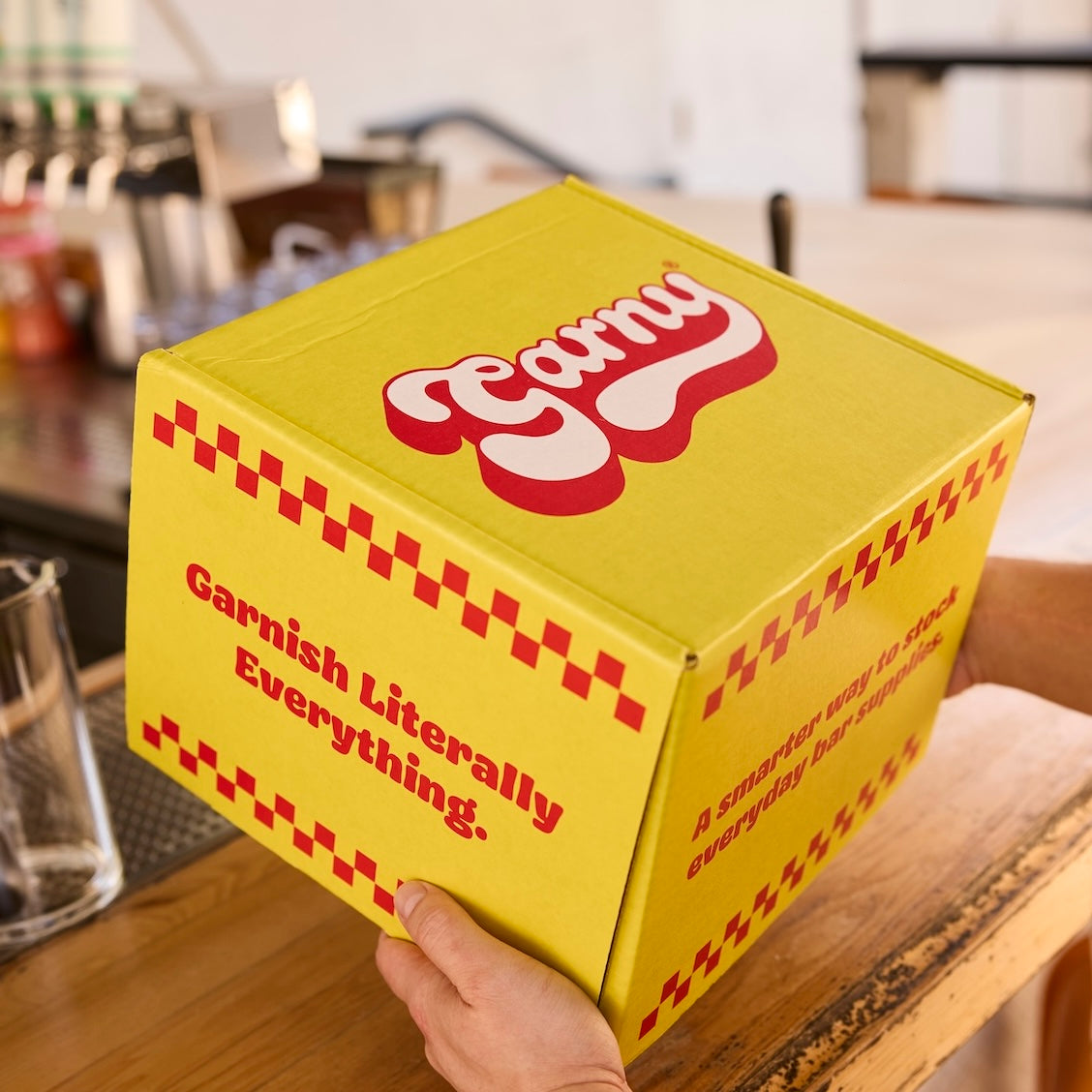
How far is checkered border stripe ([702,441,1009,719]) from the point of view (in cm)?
59

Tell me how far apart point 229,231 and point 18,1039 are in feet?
6.39

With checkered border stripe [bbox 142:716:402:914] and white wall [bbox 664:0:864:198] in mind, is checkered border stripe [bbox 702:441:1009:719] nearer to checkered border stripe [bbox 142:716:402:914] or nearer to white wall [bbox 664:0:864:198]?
checkered border stripe [bbox 142:716:402:914]

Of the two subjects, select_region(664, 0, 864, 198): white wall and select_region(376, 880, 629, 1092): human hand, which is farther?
select_region(664, 0, 864, 198): white wall

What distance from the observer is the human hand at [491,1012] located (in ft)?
2.11

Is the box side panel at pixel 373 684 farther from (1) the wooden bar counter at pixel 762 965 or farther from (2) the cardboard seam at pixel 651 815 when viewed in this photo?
(1) the wooden bar counter at pixel 762 965

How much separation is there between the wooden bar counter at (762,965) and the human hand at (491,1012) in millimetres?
80

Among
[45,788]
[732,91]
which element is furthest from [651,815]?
[732,91]

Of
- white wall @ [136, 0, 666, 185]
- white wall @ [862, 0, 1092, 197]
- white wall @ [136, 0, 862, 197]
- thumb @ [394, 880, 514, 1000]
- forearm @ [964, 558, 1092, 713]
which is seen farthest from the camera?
white wall @ [862, 0, 1092, 197]

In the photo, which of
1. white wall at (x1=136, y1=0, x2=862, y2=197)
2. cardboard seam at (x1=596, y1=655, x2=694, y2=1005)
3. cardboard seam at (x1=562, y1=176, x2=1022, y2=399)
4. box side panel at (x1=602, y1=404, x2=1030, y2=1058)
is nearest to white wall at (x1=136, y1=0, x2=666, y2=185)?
white wall at (x1=136, y1=0, x2=862, y2=197)

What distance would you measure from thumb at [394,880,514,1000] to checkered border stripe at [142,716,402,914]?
0.13 feet

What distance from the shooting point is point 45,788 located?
90 centimetres

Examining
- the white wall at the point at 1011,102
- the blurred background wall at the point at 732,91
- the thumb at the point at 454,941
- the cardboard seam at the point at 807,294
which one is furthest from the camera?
the white wall at the point at 1011,102

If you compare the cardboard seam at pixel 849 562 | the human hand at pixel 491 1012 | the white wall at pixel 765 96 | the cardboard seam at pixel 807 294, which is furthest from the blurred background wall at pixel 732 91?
the human hand at pixel 491 1012

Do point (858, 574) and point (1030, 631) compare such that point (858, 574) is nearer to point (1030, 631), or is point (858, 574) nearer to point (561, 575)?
point (561, 575)
